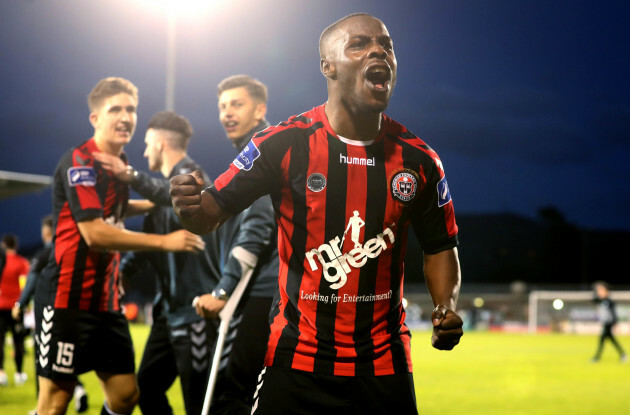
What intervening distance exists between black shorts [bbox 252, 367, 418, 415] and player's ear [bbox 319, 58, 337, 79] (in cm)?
120

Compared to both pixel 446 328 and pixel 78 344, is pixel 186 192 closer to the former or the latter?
pixel 446 328

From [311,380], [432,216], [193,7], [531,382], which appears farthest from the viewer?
[193,7]

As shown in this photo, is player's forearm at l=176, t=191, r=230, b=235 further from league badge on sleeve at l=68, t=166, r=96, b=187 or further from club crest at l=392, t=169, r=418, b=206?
league badge on sleeve at l=68, t=166, r=96, b=187

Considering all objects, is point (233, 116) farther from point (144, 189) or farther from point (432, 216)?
point (432, 216)

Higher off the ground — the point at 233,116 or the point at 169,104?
the point at 169,104

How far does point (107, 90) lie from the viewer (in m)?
5.19

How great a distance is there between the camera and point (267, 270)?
17.2ft

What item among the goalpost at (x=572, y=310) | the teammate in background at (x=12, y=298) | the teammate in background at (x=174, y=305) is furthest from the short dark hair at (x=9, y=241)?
the goalpost at (x=572, y=310)

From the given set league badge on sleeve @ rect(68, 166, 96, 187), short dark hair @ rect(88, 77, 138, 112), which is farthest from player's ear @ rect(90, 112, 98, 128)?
league badge on sleeve @ rect(68, 166, 96, 187)

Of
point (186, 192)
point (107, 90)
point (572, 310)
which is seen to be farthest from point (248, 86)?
point (572, 310)

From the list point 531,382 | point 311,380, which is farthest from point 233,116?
point 531,382

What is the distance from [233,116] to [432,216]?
2550 mm

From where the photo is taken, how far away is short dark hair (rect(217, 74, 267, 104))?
5664mm

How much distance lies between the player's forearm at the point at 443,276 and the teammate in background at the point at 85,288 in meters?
1.87
